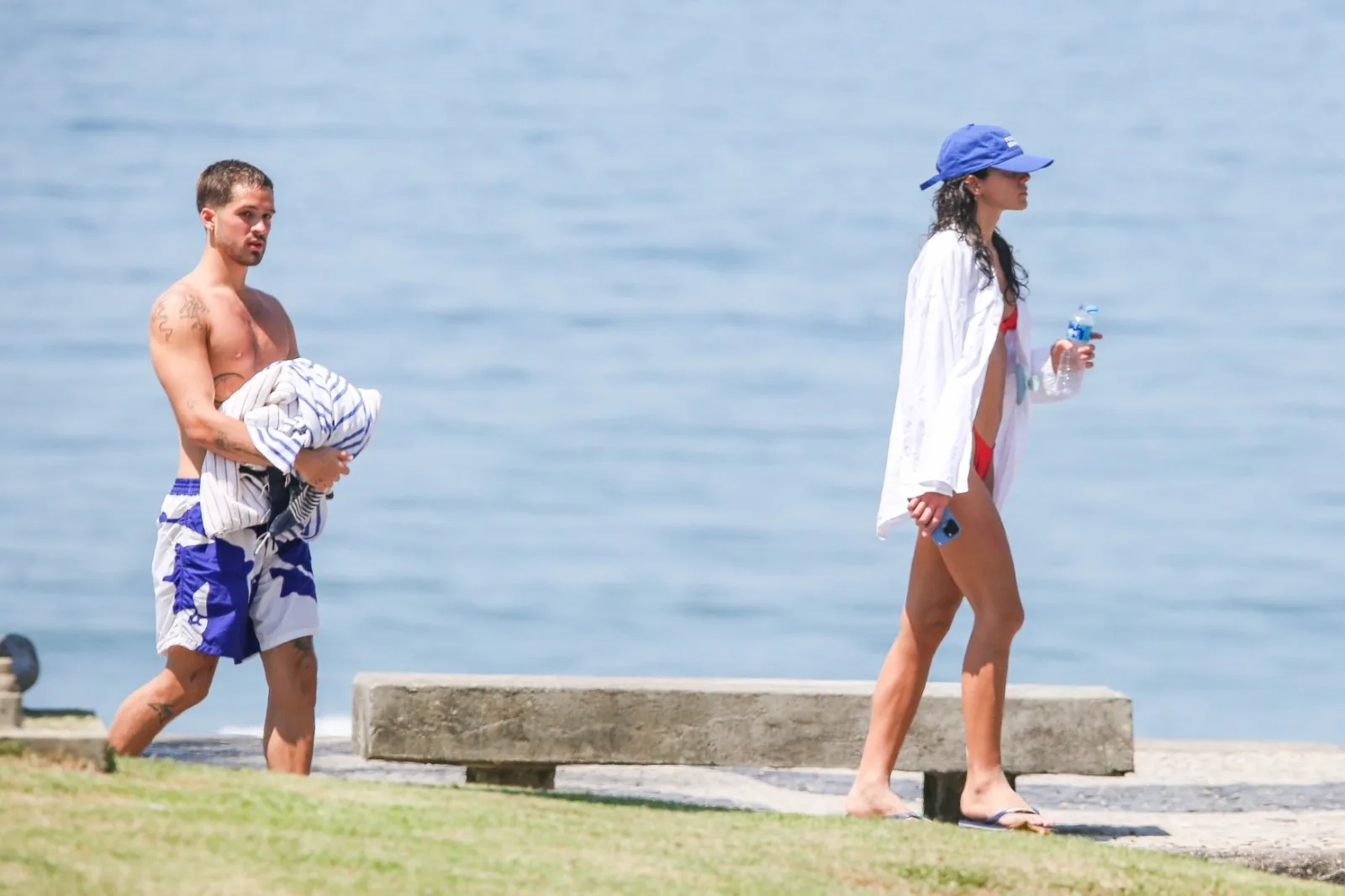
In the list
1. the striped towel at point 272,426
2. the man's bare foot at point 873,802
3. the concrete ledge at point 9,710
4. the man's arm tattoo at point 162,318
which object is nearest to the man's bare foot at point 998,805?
the man's bare foot at point 873,802

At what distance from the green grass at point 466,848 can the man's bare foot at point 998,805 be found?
1.26ft

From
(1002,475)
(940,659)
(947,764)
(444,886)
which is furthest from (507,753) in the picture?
(940,659)

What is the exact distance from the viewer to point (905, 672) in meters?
6.53

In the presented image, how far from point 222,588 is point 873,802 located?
1964 mm

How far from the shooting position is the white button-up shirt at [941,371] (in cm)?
619

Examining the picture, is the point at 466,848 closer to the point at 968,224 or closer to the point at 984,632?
the point at 984,632

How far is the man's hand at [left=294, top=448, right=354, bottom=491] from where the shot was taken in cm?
597

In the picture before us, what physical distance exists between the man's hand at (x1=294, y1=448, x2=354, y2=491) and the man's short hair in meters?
0.73

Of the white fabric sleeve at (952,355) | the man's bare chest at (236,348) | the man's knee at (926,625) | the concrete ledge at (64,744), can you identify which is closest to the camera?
the concrete ledge at (64,744)

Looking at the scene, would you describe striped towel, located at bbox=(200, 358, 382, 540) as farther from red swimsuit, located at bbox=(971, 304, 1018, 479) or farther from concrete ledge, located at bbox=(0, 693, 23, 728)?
→ red swimsuit, located at bbox=(971, 304, 1018, 479)

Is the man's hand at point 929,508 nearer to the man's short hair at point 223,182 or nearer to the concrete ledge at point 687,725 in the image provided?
the concrete ledge at point 687,725

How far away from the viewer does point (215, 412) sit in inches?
234

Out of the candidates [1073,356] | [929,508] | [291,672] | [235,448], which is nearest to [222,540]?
[235,448]

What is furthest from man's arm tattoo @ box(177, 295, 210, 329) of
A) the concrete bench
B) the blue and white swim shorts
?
the concrete bench
